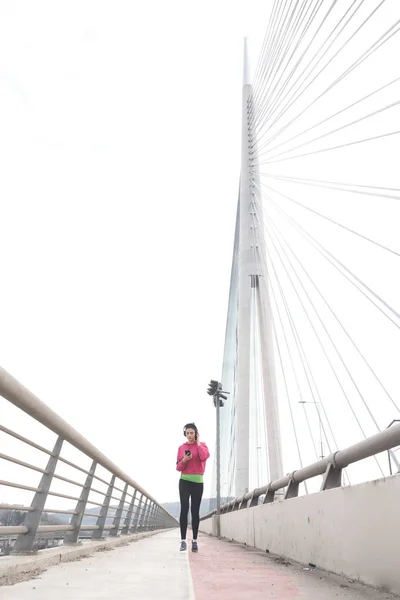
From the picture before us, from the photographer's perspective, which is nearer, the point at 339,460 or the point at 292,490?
the point at 339,460

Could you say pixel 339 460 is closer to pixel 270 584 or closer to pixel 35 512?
pixel 270 584

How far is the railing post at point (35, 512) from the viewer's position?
11.5 ft

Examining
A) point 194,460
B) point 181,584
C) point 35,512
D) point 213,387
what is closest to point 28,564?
point 35,512

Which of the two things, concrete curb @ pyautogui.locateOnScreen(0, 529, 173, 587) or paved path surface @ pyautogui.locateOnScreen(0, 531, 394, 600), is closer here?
paved path surface @ pyautogui.locateOnScreen(0, 531, 394, 600)

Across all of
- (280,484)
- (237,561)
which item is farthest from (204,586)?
(280,484)

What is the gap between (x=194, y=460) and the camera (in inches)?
247

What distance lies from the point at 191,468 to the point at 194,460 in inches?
3.9

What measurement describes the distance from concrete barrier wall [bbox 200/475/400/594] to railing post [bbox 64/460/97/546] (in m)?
1.84

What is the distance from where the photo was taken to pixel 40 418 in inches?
140

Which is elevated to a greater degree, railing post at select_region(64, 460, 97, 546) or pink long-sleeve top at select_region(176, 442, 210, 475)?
pink long-sleeve top at select_region(176, 442, 210, 475)

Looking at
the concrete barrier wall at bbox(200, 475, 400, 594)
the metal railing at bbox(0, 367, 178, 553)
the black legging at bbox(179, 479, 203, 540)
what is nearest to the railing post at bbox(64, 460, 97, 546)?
the metal railing at bbox(0, 367, 178, 553)

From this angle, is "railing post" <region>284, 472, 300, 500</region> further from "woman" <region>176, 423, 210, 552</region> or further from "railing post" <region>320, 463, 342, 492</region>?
"woman" <region>176, 423, 210, 552</region>

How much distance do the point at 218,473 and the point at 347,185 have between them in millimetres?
12876

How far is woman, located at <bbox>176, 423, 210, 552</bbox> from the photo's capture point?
6211mm
